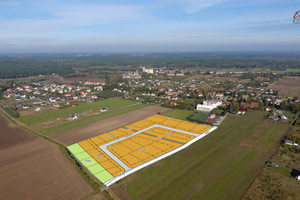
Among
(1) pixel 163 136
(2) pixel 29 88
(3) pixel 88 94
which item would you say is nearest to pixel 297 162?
(1) pixel 163 136

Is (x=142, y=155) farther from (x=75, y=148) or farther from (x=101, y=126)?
(x=101, y=126)

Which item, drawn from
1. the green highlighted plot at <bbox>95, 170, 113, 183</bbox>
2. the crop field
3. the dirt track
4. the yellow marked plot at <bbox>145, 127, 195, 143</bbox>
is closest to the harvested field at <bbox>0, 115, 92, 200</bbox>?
the green highlighted plot at <bbox>95, 170, 113, 183</bbox>

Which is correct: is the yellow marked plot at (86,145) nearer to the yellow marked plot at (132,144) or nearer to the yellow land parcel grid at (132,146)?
the yellow land parcel grid at (132,146)

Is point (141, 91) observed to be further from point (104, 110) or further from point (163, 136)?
point (163, 136)

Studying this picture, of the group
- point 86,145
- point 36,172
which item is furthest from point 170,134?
point 36,172

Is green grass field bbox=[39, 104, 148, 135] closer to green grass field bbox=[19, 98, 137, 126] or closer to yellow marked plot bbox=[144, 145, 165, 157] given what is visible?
green grass field bbox=[19, 98, 137, 126]
